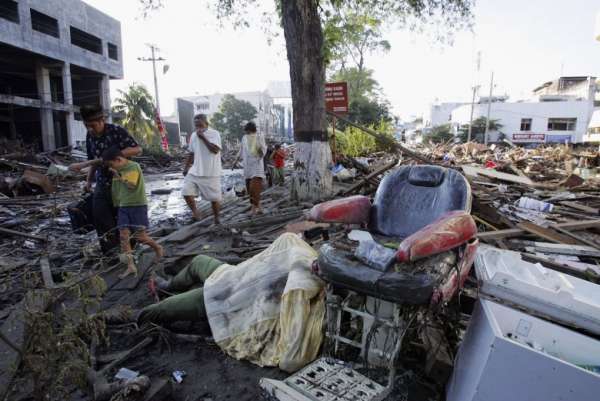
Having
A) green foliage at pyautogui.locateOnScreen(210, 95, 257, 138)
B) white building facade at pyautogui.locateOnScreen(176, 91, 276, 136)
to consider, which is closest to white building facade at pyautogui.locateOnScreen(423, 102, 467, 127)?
white building facade at pyautogui.locateOnScreen(176, 91, 276, 136)

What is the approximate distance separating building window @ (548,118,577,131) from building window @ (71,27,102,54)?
4852cm

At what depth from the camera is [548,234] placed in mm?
5012

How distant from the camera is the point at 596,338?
1.82 m

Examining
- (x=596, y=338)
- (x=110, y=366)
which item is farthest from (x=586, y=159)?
(x=110, y=366)

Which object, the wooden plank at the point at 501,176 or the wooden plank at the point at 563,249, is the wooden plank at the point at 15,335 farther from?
the wooden plank at the point at 501,176

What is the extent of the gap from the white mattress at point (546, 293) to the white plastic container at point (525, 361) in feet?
0.25

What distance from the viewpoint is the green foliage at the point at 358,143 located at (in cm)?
1345

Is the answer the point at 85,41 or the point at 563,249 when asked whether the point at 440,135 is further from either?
the point at 563,249

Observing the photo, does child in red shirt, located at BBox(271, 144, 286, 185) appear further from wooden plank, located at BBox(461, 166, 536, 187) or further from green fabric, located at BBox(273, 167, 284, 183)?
wooden plank, located at BBox(461, 166, 536, 187)

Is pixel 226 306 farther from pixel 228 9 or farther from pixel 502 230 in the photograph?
pixel 228 9

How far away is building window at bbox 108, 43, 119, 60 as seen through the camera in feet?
87.5

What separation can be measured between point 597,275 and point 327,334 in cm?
310

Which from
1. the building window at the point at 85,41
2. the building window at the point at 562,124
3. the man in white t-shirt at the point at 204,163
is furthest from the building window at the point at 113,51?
the building window at the point at 562,124

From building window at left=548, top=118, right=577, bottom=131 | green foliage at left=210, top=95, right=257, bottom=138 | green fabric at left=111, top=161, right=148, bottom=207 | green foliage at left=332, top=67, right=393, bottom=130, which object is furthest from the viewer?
green foliage at left=210, top=95, right=257, bottom=138
